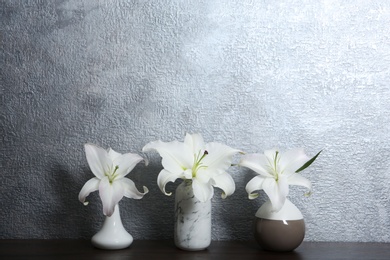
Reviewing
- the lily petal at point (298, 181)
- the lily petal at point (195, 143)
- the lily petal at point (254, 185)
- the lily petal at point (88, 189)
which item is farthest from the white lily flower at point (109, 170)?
the lily petal at point (298, 181)

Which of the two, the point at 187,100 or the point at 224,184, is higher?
the point at 187,100

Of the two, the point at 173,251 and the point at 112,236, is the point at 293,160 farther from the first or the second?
the point at 112,236

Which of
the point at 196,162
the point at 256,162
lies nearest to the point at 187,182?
the point at 196,162

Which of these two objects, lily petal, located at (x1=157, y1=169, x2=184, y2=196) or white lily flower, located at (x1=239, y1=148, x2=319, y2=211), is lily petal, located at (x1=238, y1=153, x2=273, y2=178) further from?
lily petal, located at (x1=157, y1=169, x2=184, y2=196)

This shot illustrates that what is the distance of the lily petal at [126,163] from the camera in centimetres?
121

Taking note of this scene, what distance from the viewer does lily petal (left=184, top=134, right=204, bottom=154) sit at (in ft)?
3.93

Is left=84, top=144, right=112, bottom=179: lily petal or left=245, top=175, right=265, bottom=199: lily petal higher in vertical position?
left=84, top=144, right=112, bottom=179: lily petal

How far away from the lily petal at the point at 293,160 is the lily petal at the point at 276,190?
38 millimetres

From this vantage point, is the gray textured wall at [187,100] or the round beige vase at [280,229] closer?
the round beige vase at [280,229]

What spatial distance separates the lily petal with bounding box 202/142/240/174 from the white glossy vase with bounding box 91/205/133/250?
0.84ft

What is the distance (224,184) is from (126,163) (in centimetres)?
24

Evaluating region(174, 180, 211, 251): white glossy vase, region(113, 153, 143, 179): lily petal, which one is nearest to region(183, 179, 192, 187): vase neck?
region(174, 180, 211, 251): white glossy vase

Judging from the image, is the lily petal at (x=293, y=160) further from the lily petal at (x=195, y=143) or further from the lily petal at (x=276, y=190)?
the lily petal at (x=195, y=143)

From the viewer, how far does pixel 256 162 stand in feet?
3.98
